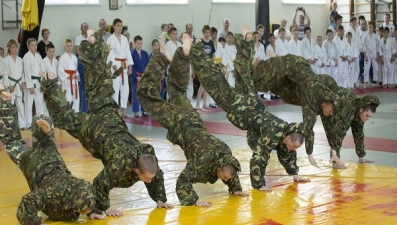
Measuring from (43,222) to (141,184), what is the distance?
1648 mm

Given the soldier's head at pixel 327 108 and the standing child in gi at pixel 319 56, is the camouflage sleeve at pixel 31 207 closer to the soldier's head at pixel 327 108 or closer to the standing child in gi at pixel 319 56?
the soldier's head at pixel 327 108

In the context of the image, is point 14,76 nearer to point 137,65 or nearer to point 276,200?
point 137,65

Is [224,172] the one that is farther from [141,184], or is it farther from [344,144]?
[344,144]

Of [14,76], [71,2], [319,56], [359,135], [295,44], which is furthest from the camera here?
[319,56]

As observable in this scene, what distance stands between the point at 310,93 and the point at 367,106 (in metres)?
0.64

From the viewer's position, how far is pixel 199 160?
5.83 meters

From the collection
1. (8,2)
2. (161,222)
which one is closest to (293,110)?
(8,2)

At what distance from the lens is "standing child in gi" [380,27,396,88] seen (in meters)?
17.5

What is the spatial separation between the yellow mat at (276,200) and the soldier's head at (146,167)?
1.31ft

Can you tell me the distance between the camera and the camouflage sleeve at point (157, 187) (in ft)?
18.5

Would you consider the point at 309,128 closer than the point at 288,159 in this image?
No

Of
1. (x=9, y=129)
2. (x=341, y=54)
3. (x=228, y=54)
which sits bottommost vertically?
(x=9, y=129)

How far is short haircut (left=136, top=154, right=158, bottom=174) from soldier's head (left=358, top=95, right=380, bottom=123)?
3.00 meters

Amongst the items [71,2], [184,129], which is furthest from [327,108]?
[71,2]
